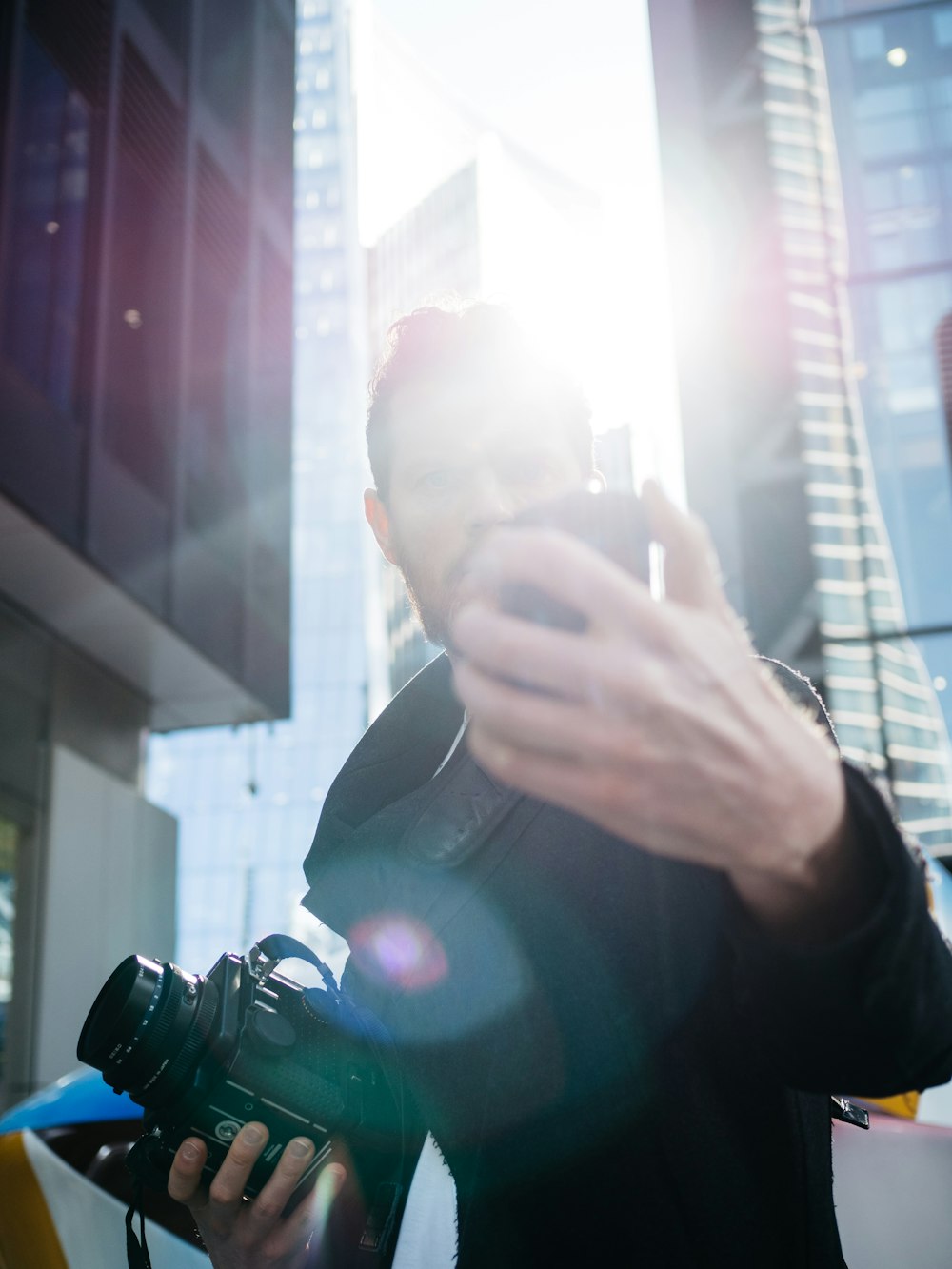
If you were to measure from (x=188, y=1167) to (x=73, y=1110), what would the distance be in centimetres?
137

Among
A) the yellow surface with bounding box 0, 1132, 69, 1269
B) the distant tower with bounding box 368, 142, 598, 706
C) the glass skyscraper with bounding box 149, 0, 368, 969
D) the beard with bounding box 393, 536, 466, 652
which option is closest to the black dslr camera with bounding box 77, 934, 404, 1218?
the beard with bounding box 393, 536, 466, 652

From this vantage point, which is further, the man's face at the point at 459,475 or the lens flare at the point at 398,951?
the man's face at the point at 459,475

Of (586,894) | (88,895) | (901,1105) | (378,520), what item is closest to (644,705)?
(586,894)

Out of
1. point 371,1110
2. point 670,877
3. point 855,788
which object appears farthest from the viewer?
point 371,1110

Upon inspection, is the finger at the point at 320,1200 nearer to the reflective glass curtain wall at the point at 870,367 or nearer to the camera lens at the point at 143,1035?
the camera lens at the point at 143,1035

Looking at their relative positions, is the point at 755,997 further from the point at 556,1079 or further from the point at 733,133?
the point at 733,133

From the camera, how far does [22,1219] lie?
2365 millimetres

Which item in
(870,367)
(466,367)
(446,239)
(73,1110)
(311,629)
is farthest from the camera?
(446,239)

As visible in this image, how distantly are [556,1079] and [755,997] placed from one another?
364 millimetres

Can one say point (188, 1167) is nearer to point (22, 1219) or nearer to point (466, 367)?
point (466, 367)

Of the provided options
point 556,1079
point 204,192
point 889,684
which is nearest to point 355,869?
point 556,1079

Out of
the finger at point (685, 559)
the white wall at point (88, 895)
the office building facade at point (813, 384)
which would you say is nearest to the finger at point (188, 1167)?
the finger at point (685, 559)

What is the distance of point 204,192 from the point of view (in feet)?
32.7

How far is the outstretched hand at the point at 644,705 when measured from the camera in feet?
2.00
